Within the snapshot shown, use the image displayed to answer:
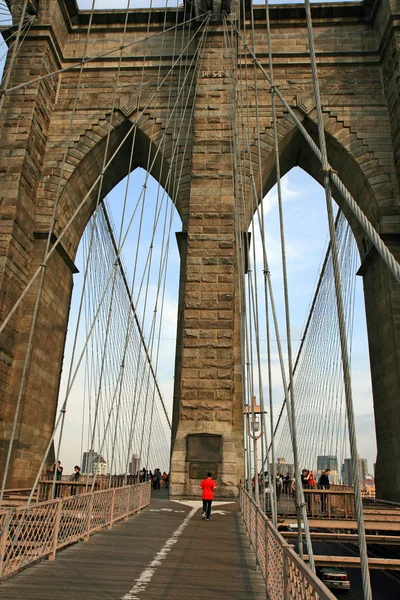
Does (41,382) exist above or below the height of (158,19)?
below

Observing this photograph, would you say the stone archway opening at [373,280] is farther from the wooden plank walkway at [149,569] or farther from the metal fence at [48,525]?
the metal fence at [48,525]

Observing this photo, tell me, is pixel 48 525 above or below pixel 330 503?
below

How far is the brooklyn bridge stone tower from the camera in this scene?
10438 millimetres

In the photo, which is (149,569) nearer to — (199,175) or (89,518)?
(89,518)

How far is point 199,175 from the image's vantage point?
1171 centimetres

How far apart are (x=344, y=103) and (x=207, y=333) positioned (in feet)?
24.5

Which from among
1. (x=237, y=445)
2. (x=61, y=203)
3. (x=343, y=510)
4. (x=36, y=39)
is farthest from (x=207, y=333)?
(x=36, y=39)

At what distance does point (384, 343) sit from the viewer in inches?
456

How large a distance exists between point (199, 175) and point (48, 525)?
8.93 m

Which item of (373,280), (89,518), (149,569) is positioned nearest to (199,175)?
(373,280)

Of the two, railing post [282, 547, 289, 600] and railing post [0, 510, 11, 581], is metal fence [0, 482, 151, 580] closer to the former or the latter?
railing post [0, 510, 11, 581]

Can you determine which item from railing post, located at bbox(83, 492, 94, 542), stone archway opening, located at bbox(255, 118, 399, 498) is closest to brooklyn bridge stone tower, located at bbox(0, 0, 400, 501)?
stone archway opening, located at bbox(255, 118, 399, 498)

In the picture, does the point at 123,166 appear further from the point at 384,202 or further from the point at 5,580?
the point at 5,580

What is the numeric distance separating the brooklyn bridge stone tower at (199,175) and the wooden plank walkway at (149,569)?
152 inches
